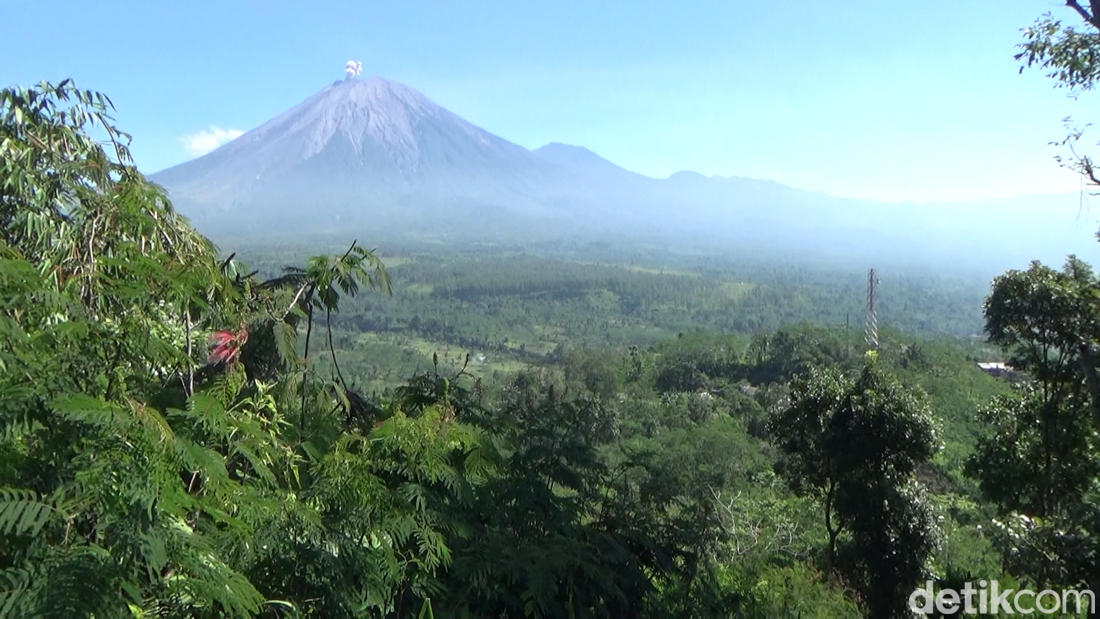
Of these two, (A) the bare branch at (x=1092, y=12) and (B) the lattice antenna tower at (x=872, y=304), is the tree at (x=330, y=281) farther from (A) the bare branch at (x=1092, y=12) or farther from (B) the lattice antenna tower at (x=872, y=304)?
(B) the lattice antenna tower at (x=872, y=304)

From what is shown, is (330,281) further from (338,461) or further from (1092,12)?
(1092,12)

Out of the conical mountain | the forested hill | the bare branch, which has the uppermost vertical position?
the conical mountain

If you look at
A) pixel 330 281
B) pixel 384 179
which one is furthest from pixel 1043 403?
pixel 384 179

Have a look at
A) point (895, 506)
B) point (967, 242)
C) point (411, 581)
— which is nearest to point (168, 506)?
point (411, 581)

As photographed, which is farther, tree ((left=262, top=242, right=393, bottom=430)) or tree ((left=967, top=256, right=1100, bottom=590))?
tree ((left=967, top=256, right=1100, bottom=590))

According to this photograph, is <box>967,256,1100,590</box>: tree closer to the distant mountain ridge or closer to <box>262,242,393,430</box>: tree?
<box>262,242,393,430</box>: tree

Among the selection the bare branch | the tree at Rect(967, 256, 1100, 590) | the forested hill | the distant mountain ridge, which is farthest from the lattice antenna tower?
the distant mountain ridge
